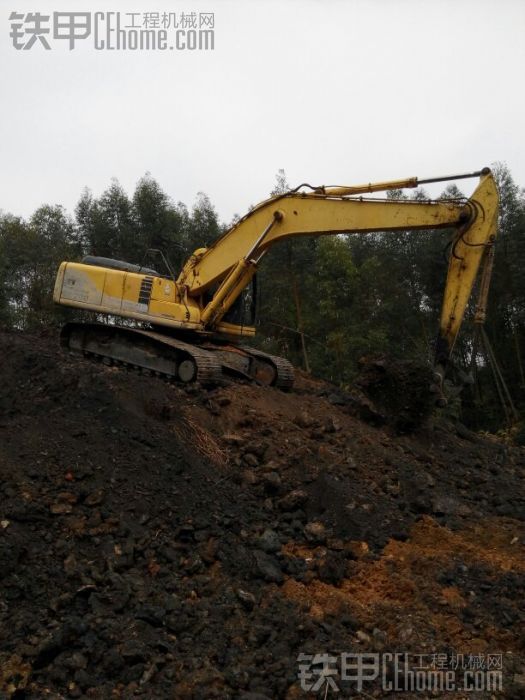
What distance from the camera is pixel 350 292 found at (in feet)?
78.0

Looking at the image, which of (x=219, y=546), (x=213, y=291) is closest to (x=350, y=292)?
(x=213, y=291)

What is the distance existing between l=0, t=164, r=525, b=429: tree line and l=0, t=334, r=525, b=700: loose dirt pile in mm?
13796

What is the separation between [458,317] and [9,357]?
22.4 feet

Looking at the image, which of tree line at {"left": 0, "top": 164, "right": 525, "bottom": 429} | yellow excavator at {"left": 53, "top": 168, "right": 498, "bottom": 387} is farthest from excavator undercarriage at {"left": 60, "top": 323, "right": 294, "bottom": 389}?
tree line at {"left": 0, "top": 164, "right": 525, "bottom": 429}

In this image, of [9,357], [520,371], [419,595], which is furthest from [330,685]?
[520,371]

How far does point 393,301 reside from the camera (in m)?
A: 24.7

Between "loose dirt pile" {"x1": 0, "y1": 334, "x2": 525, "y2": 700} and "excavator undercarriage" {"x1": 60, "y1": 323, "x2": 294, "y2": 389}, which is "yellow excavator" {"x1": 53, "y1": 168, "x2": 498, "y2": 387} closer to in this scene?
"excavator undercarriage" {"x1": 60, "y1": 323, "x2": 294, "y2": 389}

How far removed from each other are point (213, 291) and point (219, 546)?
616 centimetres

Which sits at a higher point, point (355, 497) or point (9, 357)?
point (9, 357)

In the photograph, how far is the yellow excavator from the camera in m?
9.29

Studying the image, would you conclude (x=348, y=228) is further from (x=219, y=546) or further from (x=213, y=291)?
(x=219, y=546)

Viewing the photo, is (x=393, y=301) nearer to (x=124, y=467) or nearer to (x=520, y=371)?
(x=520, y=371)

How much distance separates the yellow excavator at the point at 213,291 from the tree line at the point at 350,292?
33.9ft

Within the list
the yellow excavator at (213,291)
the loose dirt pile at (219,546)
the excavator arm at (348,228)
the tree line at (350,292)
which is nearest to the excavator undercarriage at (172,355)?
the yellow excavator at (213,291)
